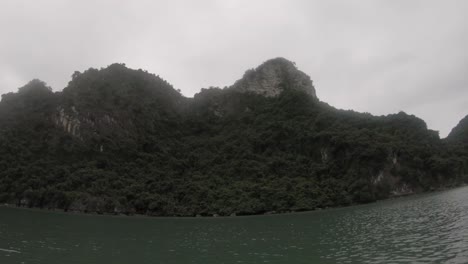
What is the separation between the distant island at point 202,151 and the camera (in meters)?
59.6

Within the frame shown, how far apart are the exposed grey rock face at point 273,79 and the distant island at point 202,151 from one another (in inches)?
25.4

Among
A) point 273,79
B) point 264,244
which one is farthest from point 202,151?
point 264,244

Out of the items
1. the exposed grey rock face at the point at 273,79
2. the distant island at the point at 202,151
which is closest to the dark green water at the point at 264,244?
the distant island at the point at 202,151

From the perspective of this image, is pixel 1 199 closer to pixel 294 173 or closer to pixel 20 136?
pixel 20 136

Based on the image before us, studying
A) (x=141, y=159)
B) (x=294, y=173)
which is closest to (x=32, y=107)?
(x=141, y=159)

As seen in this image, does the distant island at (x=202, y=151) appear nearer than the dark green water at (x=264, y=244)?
No

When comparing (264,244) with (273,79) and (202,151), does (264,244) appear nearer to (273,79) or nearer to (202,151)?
(202,151)

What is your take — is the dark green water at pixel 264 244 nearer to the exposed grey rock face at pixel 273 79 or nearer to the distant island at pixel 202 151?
the distant island at pixel 202 151

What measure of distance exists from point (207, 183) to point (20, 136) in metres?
37.1

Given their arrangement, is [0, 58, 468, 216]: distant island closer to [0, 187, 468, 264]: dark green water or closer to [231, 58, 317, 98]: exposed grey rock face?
[231, 58, 317, 98]: exposed grey rock face

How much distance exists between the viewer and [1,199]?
191 ft

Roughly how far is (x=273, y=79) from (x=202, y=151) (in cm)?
3017

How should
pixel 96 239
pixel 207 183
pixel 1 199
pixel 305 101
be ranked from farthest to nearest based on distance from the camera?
pixel 305 101 → pixel 207 183 → pixel 1 199 → pixel 96 239

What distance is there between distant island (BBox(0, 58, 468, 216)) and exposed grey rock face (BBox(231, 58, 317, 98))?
0.65 metres
